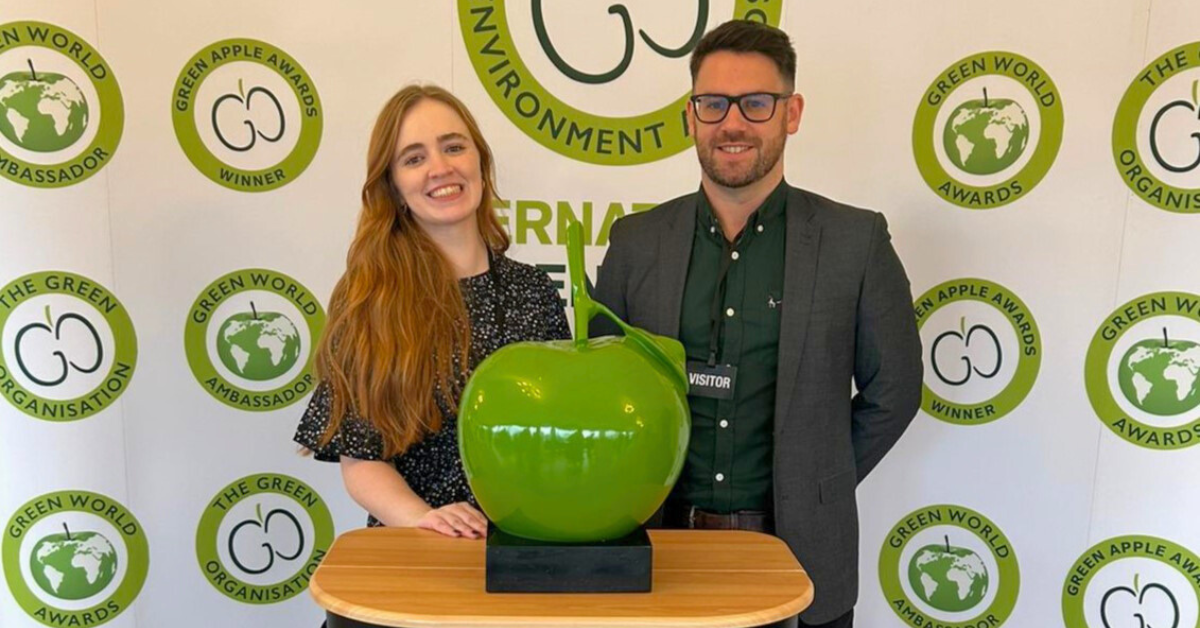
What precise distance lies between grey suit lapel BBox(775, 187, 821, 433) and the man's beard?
0.12 metres

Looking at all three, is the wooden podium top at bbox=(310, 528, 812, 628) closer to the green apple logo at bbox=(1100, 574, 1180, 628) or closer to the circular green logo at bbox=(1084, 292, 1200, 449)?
the circular green logo at bbox=(1084, 292, 1200, 449)

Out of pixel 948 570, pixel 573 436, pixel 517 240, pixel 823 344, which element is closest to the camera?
pixel 573 436

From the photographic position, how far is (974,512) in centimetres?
240

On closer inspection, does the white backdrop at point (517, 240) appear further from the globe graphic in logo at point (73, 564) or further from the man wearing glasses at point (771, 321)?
the man wearing glasses at point (771, 321)

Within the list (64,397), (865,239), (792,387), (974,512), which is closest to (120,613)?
(64,397)

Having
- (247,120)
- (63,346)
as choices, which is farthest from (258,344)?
(247,120)

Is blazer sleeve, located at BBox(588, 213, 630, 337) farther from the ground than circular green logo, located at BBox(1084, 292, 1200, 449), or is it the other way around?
blazer sleeve, located at BBox(588, 213, 630, 337)

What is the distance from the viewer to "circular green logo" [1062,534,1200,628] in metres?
2.34

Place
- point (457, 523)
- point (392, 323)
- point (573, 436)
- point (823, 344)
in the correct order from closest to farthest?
point (573, 436) < point (457, 523) < point (392, 323) < point (823, 344)

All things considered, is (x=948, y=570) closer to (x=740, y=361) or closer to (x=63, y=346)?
(x=740, y=361)

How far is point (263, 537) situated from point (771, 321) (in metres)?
1.63

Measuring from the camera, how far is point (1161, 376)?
2.29 meters

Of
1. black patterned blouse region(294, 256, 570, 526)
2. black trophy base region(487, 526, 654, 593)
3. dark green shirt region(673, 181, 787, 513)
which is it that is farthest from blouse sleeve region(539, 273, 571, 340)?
black trophy base region(487, 526, 654, 593)

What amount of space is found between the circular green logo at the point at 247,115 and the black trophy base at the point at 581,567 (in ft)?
5.49
